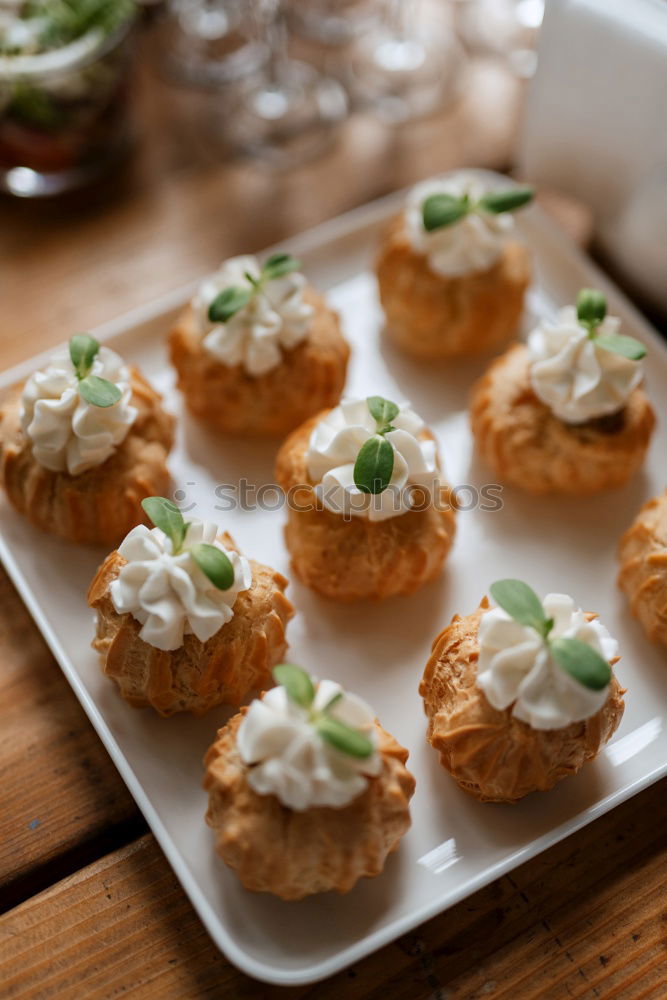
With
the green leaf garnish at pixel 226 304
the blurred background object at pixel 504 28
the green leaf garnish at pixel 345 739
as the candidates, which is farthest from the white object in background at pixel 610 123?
the green leaf garnish at pixel 345 739

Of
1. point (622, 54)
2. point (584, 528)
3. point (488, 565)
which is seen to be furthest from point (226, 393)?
point (622, 54)

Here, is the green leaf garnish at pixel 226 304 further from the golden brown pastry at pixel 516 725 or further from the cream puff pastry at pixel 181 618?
the golden brown pastry at pixel 516 725


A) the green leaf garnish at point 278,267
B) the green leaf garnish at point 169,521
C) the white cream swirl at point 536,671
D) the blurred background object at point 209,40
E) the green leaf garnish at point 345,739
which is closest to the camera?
the green leaf garnish at point 345,739

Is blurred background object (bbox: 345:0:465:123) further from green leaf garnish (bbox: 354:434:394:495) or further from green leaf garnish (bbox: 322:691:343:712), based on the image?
green leaf garnish (bbox: 322:691:343:712)

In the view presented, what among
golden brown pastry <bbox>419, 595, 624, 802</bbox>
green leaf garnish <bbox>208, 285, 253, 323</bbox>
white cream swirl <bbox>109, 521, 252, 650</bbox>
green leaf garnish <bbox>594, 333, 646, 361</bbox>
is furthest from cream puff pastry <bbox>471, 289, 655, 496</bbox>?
white cream swirl <bbox>109, 521, 252, 650</bbox>

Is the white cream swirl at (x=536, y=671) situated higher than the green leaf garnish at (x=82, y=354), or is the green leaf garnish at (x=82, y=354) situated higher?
the green leaf garnish at (x=82, y=354)
